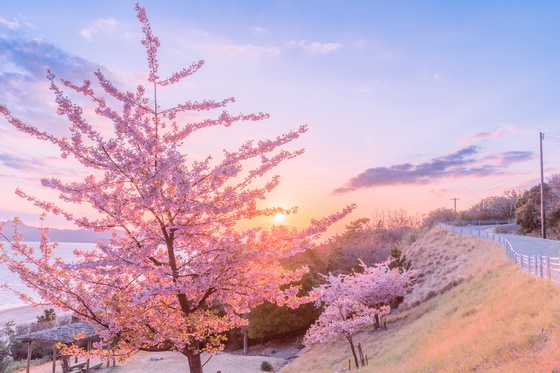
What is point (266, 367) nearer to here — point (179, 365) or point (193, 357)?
point (179, 365)

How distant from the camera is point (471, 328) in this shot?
54.4 ft

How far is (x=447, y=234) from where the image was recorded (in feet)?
179

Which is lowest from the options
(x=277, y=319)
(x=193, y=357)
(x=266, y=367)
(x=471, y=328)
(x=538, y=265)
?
(x=266, y=367)

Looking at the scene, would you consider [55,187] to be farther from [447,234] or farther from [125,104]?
[447,234]

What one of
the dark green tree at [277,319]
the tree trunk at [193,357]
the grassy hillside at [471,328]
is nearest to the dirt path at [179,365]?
the grassy hillside at [471,328]

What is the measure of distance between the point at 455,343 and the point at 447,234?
41.8m

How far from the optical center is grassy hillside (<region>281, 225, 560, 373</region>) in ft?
38.7

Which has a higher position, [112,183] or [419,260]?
[112,183]

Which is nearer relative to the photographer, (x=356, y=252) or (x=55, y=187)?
(x=55, y=187)

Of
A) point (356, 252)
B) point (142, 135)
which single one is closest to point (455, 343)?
point (142, 135)

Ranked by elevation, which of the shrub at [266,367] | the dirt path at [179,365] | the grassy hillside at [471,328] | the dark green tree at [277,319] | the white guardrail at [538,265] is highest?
the white guardrail at [538,265]

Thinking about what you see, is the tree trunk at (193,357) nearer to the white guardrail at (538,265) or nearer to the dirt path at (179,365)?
the white guardrail at (538,265)

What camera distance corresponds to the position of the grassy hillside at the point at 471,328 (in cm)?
1179

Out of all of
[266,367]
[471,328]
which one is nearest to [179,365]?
[266,367]
